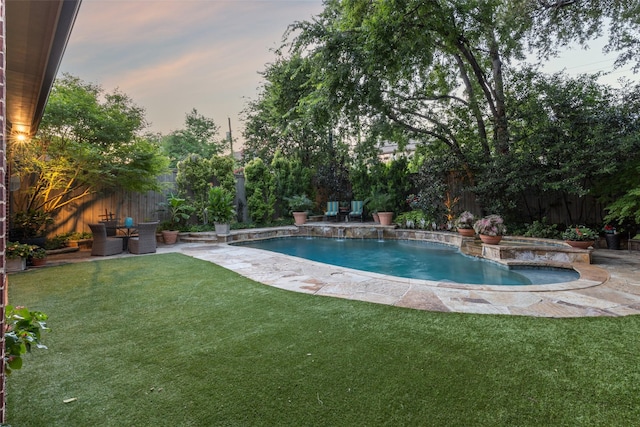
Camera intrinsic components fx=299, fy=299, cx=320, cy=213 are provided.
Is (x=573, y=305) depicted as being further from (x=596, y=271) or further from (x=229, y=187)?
(x=229, y=187)

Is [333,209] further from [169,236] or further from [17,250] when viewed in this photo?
[17,250]

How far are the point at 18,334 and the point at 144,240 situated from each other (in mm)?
6015

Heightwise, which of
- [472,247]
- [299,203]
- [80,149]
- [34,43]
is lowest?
[472,247]

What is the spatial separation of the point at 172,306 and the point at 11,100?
3.95 metres

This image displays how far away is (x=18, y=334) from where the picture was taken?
3.80ft

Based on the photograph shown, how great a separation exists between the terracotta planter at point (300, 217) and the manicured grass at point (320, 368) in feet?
Result: 27.0

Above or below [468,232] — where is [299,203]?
above

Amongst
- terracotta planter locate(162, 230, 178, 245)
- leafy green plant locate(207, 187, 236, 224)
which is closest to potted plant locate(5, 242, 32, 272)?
terracotta planter locate(162, 230, 178, 245)

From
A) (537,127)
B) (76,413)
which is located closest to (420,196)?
(537,127)

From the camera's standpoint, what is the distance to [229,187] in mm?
10227

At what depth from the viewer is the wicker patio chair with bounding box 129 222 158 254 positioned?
6.48 meters

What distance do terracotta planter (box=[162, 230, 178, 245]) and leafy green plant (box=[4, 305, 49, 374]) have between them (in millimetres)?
7456

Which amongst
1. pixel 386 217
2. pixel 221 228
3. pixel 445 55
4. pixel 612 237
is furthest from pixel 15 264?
pixel 612 237

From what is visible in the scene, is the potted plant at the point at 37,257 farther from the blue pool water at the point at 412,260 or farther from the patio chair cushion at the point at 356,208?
the patio chair cushion at the point at 356,208
